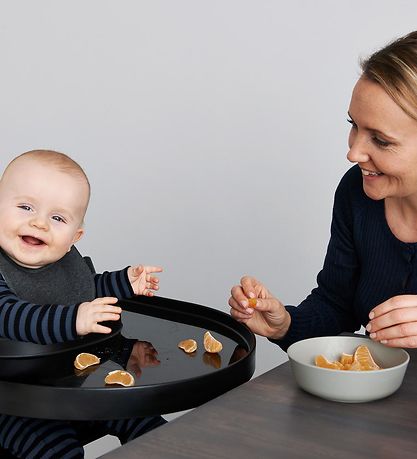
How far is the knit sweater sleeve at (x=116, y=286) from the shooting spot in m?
1.67

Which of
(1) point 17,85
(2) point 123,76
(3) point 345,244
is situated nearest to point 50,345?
(3) point 345,244

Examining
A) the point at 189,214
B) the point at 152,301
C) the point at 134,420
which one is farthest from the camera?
the point at 189,214

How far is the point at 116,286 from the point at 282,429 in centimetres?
63

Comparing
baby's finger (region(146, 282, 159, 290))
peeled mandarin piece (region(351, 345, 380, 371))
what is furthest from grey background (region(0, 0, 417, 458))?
peeled mandarin piece (region(351, 345, 380, 371))

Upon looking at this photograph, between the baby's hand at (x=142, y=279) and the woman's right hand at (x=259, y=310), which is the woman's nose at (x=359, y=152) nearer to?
the woman's right hand at (x=259, y=310)

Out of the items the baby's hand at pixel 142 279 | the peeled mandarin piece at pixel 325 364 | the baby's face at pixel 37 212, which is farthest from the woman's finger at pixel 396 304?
the baby's face at pixel 37 212

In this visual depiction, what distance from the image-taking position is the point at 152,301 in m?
1.71

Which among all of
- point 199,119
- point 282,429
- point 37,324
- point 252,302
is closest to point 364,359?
point 282,429

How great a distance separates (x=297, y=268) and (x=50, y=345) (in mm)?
1875

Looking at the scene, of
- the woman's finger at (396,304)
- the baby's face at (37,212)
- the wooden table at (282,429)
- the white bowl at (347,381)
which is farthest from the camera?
the baby's face at (37,212)

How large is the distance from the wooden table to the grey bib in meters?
0.44

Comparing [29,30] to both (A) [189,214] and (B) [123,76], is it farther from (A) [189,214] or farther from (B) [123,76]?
(A) [189,214]

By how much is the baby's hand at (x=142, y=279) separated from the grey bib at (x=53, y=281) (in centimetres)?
8

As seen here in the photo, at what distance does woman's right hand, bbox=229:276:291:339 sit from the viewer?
1740 mm
